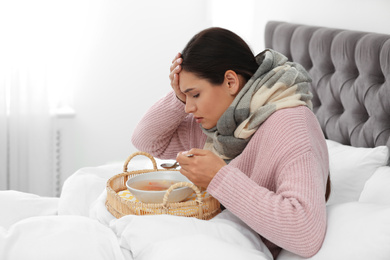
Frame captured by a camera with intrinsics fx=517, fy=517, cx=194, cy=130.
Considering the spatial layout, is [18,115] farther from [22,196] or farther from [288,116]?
[288,116]

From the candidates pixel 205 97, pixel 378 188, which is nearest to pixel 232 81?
pixel 205 97

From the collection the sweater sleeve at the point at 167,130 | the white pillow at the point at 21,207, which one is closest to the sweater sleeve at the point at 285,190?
the sweater sleeve at the point at 167,130

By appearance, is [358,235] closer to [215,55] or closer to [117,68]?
[215,55]

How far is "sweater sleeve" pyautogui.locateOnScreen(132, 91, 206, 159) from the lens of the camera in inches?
69.1

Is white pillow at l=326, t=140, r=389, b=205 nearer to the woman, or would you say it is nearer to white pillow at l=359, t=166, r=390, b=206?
white pillow at l=359, t=166, r=390, b=206

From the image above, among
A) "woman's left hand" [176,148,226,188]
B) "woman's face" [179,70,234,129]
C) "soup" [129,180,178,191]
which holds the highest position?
"woman's face" [179,70,234,129]

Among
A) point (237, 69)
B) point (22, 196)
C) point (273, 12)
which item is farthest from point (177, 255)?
point (273, 12)

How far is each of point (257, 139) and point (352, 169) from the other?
1.47ft

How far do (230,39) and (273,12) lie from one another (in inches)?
52.9

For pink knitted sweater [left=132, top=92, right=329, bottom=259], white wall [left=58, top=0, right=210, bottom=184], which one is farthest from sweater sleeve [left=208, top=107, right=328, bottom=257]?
white wall [left=58, top=0, right=210, bottom=184]

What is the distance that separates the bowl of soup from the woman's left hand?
6 cm

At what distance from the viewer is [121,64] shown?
11.1 feet

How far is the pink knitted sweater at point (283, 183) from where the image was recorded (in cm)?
117

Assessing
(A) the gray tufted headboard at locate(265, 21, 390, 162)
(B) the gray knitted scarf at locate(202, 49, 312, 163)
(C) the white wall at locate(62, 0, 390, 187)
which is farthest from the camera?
(C) the white wall at locate(62, 0, 390, 187)
